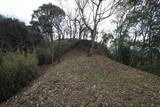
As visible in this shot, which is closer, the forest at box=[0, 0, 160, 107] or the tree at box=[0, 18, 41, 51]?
the forest at box=[0, 0, 160, 107]

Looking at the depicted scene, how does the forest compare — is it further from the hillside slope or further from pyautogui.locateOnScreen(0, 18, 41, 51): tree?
the hillside slope

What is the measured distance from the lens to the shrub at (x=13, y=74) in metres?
4.62

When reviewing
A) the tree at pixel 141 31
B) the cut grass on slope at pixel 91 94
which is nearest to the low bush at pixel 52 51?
the tree at pixel 141 31

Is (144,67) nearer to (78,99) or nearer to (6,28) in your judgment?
(78,99)

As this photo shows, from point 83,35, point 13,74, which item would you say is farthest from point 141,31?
point 13,74

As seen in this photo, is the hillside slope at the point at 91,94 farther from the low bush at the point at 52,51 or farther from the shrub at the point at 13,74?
the low bush at the point at 52,51

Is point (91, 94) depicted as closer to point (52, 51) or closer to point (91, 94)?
point (91, 94)

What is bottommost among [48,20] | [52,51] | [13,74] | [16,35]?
[13,74]

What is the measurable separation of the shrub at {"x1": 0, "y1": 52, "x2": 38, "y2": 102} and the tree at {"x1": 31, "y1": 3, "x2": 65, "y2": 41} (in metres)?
5.48

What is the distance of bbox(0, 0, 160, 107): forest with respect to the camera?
331 inches

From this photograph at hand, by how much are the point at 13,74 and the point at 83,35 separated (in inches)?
379

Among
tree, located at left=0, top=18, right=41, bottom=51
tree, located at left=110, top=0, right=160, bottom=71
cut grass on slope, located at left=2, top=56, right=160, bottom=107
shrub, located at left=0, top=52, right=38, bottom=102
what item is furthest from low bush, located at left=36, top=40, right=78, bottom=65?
cut grass on slope, located at left=2, top=56, right=160, bottom=107

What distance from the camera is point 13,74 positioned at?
16.0 feet

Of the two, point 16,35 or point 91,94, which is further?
point 16,35
